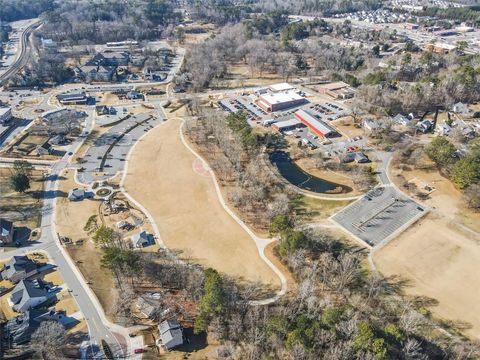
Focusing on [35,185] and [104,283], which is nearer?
[104,283]

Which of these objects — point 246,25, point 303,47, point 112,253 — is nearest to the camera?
point 112,253

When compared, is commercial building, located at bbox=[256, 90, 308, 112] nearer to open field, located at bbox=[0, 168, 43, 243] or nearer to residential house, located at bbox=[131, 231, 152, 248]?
residential house, located at bbox=[131, 231, 152, 248]

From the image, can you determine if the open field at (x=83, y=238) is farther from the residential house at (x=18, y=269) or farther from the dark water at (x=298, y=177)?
the dark water at (x=298, y=177)

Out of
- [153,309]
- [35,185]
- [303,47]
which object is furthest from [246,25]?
[153,309]

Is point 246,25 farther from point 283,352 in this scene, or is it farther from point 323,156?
point 283,352

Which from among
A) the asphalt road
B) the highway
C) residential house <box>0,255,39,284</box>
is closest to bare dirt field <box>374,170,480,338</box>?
the asphalt road

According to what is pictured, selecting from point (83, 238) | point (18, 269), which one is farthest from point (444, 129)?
point (18, 269)

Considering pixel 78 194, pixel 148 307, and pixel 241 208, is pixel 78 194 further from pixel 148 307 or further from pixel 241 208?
pixel 148 307
